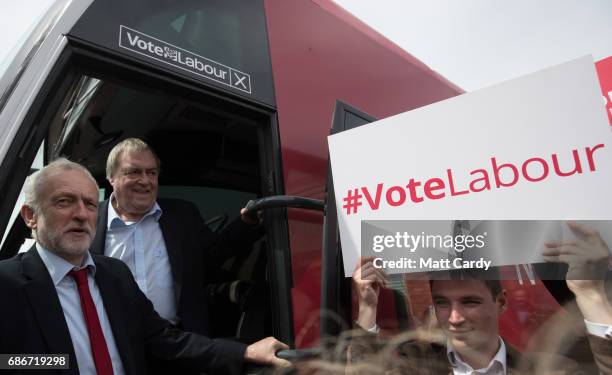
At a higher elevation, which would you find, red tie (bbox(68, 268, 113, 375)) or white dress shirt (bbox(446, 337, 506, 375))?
red tie (bbox(68, 268, 113, 375))

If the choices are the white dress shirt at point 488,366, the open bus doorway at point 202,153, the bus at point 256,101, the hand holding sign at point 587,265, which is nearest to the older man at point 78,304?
the bus at point 256,101

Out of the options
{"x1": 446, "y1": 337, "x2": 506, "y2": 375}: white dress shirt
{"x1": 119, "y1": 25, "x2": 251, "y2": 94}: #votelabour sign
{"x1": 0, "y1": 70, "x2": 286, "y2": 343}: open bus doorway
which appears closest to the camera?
{"x1": 446, "y1": 337, "x2": 506, "y2": 375}: white dress shirt

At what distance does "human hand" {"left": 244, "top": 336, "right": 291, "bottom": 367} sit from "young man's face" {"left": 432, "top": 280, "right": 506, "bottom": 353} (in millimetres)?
645

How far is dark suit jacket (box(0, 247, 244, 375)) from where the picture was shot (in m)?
1.34

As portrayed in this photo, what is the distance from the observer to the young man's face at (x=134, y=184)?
2.23 meters

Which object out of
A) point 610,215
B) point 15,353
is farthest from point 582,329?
point 15,353

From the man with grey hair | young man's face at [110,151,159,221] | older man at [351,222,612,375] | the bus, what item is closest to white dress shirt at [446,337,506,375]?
older man at [351,222,612,375]

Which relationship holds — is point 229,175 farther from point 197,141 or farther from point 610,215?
point 610,215

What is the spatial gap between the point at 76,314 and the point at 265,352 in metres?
0.70

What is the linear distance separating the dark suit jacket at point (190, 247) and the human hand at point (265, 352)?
45cm

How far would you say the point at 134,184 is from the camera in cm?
226

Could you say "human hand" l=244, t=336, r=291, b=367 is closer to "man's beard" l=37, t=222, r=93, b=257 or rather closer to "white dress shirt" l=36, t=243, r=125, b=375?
"white dress shirt" l=36, t=243, r=125, b=375

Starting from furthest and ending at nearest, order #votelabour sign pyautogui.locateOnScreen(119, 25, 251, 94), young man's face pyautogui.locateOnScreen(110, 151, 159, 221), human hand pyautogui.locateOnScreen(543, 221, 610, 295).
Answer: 1. young man's face pyautogui.locateOnScreen(110, 151, 159, 221)
2. #votelabour sign pyautogui.locateOnScreen(119, 25, 251, 94)
3. human hand pyautogui.locateOnScreen(543, 221, 610, 295)

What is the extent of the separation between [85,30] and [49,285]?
872 millimetres
